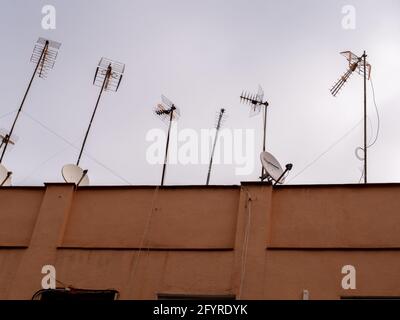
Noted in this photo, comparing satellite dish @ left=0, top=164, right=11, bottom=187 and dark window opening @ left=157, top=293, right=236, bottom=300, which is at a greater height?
satellite dish @ left=0, top=164, right=11, bottom=187

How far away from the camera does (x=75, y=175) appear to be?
18.2 m

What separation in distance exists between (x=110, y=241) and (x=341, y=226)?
203 inches

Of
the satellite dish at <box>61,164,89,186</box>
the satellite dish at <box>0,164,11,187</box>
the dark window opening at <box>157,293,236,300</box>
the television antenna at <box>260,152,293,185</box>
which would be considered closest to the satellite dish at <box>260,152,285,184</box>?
the television antenna at <box>260,152,293,185</box>

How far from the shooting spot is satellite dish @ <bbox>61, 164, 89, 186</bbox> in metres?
18.0

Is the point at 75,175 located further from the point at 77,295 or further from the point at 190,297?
the point at 190,297

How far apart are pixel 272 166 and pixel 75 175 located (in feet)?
16.5

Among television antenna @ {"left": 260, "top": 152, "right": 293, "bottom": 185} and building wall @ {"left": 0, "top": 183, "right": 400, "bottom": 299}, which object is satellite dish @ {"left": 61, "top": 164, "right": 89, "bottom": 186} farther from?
television antenna @ {"left": 260, "top": 152, "right": 293, "bottom": 185}

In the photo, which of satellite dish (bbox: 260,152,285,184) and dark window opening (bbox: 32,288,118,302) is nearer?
dark window opening (bbox: 32,288,118,302)

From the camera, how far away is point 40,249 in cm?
1630

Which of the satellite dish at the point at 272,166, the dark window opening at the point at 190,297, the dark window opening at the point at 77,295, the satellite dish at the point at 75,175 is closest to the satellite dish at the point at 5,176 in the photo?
the satellite dish at the point at 75,175

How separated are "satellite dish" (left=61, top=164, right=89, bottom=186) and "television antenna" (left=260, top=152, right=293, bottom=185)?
14.9 ft

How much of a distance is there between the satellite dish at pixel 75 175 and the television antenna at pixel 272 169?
455 centimetres

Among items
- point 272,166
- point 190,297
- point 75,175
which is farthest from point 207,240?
point 75,175
